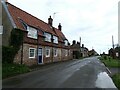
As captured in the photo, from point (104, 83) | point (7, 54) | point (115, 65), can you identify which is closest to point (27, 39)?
point (7, 54)

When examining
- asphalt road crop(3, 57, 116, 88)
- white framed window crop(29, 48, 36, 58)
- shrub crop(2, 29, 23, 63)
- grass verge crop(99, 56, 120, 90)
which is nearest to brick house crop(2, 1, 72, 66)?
white framed window crop(29, 48, 36, 58)

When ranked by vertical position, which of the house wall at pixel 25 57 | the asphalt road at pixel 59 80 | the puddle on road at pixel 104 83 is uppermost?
the house wall at pixel 25 57

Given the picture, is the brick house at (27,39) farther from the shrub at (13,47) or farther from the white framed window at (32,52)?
the shrub at (13,47)

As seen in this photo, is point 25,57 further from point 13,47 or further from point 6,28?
point 6,28

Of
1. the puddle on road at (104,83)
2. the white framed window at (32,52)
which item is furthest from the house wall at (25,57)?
the puddle on road at (104,83)

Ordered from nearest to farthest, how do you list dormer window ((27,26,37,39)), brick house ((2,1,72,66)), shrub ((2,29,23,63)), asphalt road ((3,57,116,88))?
asphalt road ((3,57,116,88)) → shrub ((2,29,23,63)) → brick house ((2,1,72,66)) → dormer window ((27,26,37,39))

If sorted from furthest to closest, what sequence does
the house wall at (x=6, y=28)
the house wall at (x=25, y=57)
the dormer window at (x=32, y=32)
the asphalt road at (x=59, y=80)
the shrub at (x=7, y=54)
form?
the dormer window at (x=32, y=32), the house wall at (x=25, y=57), the house wall at (x=6, y=28), the shrub at (x=7, y=54), the asphalt road at (x=59, y=80)

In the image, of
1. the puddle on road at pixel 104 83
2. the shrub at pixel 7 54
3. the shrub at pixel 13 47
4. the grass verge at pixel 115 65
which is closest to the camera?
the puddle on road at pixel 104 83

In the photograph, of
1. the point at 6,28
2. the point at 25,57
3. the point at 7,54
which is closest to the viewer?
the point at 7,54

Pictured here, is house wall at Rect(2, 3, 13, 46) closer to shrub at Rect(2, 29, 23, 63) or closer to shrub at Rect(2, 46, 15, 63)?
shrub at Rect(2, 29, 23, 63)

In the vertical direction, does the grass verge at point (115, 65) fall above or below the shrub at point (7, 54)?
below

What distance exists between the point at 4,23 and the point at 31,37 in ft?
16.4

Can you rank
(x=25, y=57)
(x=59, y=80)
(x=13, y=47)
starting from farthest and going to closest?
(x=25, y=57) → (x=13, y=47) → (x=59, y=80)

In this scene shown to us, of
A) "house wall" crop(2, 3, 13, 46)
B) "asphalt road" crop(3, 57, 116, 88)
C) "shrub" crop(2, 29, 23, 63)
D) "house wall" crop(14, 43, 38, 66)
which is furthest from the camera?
"house wall" crop(14, 43, 38, 66)
